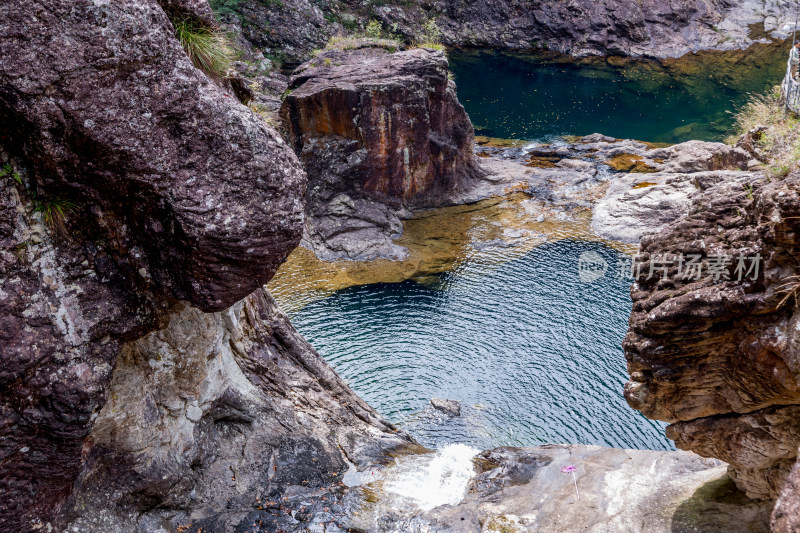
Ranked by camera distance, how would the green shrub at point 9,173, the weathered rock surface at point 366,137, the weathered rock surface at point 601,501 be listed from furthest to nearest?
the weathered rock surface at point 366,137 < the weathered rock surface at point 601,501 < the green shrub at point 9,173

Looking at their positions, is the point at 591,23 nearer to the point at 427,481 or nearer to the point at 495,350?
the point at 495,350

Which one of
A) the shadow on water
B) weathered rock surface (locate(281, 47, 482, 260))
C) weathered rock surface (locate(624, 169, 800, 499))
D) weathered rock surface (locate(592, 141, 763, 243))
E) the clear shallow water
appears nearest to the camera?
weathered rock surface (locate(624, 169, 800, 499))

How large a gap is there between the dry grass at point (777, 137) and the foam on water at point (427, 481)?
28.7ft

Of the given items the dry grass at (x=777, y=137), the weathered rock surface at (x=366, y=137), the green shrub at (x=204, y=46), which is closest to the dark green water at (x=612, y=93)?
the dry grass at (x=777, y=137)

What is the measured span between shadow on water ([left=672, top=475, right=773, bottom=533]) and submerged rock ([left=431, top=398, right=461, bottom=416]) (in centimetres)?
794

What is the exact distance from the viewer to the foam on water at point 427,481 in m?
12.4

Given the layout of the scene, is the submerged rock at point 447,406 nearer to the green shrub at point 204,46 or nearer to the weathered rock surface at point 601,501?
the weathered rock surface at point 601,501

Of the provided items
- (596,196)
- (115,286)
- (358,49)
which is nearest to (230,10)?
(358,49)

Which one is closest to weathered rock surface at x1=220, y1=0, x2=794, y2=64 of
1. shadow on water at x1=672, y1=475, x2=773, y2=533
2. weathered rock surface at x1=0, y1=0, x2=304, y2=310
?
weathered rock surface at x1=0, y1=0, x2=304, y2=310

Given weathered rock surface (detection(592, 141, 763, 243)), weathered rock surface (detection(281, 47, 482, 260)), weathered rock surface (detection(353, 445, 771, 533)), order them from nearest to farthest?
weathered rock surface (detection(353, 445, 771, 533)), weathered rock surface (detection(592, 141, 763, 243)), weathered rock surface (detection(281, 47, 482, 260))

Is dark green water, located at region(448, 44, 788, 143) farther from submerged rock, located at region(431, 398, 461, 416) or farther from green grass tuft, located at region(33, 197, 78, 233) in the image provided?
green grass tuft, located at region(33, 197, 78, 233)

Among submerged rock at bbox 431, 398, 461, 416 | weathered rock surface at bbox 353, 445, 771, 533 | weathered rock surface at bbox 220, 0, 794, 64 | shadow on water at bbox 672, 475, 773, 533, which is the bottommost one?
submerged rock at bbox 431, 398, 461, 416

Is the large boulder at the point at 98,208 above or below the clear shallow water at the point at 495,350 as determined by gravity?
above

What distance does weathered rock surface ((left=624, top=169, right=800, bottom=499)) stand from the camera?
24.4ft
